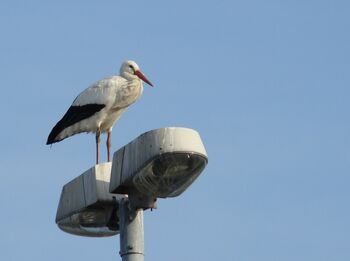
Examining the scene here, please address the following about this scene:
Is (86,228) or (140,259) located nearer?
(140,259)

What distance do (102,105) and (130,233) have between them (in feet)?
21.3

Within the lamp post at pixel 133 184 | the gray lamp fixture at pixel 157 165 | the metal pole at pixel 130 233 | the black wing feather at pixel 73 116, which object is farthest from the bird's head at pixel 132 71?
the gray lamp fixture at pixel 157 165

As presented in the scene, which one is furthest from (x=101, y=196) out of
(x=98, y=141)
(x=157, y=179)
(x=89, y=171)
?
(x=98, y=141)

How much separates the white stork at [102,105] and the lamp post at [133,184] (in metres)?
5.41

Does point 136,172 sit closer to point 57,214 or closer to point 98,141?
point 57,214

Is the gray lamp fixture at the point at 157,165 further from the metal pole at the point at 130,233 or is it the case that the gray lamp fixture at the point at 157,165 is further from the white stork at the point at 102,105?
the white stork at the point at 102,105

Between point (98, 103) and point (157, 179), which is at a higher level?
point (98, 103)

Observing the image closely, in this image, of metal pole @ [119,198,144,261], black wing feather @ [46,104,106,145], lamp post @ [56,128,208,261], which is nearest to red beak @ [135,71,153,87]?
black wing feather @ [46,104,106,145]

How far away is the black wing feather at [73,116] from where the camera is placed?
11.9m

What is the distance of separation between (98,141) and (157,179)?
6649 millimetres

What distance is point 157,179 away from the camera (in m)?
5.27

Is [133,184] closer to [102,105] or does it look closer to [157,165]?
[157,165]

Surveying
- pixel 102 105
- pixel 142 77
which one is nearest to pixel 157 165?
pixel 102 105

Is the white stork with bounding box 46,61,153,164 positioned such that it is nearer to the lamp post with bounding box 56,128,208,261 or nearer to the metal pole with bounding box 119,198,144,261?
the lamp post with bounding box 56,128,208,261
